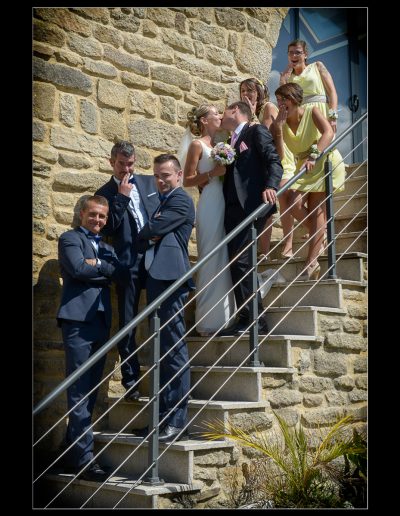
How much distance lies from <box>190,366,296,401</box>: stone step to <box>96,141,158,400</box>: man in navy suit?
44cm

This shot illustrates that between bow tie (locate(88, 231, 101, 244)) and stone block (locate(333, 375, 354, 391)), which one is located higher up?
bow tie (locate(88, 231, 101, 244))

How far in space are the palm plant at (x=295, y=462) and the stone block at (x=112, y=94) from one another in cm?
266

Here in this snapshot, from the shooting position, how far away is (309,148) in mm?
6164

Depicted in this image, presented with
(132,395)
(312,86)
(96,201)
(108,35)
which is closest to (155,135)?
(108,35)

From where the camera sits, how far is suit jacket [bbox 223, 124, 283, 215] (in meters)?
5.52

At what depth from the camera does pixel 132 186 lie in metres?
5.63

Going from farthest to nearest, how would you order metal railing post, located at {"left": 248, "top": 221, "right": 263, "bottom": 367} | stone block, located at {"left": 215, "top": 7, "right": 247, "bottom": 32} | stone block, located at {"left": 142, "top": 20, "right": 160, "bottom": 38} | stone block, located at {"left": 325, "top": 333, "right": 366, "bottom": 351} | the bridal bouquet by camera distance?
stone block, located at {"left": 215, "top": 7, "right": 247, "bottom": 32} → stone block, located at {"left": 142, "top": 20, "right": 160, "bottom": 38} → the bridal bouquet → stone block, located at {"left": 325, "top": 333, "right": 366, "bottom": 351} → metal railing post, located at {"left": 248, "top": 221, "right": 263, "bottom": 367}

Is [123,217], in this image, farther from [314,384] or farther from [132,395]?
[314,384]

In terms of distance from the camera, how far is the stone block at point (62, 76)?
5.79 m

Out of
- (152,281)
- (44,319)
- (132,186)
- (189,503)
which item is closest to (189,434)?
(189,503)

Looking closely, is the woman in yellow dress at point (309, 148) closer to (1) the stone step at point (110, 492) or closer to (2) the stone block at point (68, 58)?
(2) the stone block at point (68, 58)

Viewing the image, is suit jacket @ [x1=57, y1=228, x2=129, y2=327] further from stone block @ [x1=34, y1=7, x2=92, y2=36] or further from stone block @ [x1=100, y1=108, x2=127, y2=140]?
stone block @ [x1=34, y1=7, x2=92, y2=36]

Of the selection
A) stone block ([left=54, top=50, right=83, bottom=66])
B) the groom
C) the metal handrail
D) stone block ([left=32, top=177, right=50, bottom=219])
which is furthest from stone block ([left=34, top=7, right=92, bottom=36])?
the metal handrail
